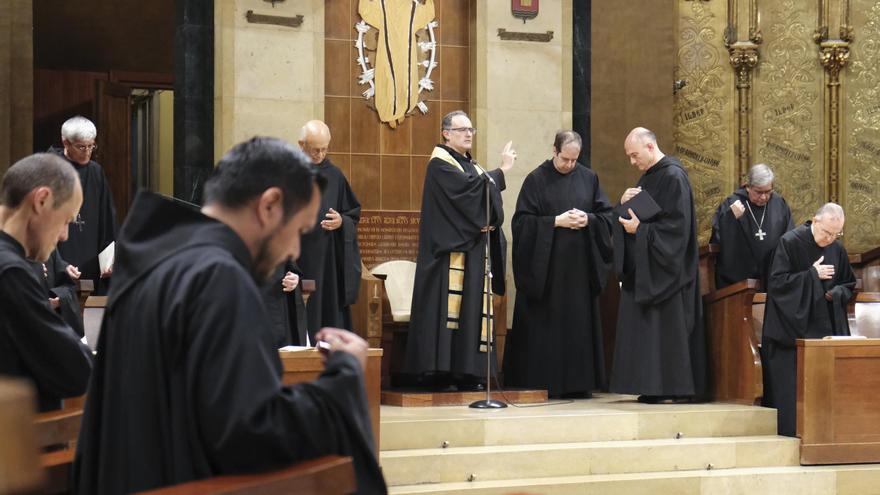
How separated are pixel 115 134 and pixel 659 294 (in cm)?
567

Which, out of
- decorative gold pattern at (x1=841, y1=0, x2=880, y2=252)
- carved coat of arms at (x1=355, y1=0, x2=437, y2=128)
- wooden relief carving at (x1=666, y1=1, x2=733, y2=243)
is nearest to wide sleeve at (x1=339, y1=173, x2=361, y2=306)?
carved coat of arms at (x1=355, y1=0, x2=437, y2=128)

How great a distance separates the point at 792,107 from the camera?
12625 millimetres

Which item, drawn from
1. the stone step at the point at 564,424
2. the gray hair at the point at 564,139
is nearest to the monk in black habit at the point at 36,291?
the stone step at the point at 564,424

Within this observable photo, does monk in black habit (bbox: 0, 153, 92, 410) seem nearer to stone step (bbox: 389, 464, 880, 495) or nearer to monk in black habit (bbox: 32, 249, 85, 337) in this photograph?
monk in black habit (bbox: 32, 249, 85, 337)

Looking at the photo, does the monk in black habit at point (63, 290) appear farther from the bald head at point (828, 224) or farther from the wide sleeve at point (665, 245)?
the bald head at point (828, 224)

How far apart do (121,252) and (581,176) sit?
23.5 feet

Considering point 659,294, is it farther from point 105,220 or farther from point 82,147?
point 82,147

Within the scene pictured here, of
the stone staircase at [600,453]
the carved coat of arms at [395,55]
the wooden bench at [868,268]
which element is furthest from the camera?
the wooden bench at [868,268]

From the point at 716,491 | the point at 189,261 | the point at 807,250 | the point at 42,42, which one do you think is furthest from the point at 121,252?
the point at 42,42

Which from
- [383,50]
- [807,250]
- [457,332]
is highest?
[383,50]

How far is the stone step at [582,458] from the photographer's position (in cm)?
741

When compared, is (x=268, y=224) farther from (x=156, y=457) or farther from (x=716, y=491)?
(x=716, y=491)

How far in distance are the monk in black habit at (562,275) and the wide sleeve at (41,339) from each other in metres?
6.14

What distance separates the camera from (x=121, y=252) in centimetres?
261
